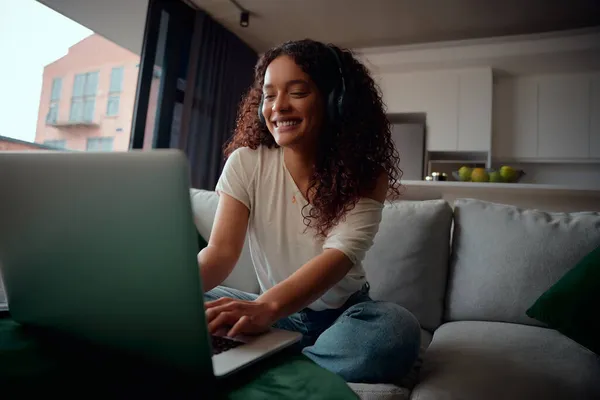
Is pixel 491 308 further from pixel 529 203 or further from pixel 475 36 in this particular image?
pixel 475 36

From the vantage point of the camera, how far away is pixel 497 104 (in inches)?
Result: 158

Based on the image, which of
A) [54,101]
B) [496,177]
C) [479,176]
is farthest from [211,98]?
[496,177]

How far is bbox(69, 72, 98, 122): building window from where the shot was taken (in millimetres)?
3156

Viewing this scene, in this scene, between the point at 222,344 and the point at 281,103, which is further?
the point at 281,103

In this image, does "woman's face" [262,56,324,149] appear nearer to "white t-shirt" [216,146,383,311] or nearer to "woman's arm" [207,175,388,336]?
"white t-shirt" [216,146,383,311]

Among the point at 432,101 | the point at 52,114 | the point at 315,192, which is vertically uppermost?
the point at 432,101

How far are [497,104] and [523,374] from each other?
3720mm

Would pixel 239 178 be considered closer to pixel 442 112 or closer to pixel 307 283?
pixel 307 283

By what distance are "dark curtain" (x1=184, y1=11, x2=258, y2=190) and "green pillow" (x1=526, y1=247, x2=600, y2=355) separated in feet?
8.76

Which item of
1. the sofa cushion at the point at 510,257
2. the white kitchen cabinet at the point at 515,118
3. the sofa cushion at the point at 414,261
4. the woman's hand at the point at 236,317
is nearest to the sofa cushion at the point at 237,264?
the sofa cushion at the point at 414,261

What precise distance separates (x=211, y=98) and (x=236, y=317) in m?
3.16

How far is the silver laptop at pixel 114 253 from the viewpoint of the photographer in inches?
13.5

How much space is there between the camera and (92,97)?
10.8ft

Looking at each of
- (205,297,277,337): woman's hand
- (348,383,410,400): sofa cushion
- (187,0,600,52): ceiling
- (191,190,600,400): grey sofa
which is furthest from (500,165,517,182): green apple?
(205,297,277,337): woman's hand
